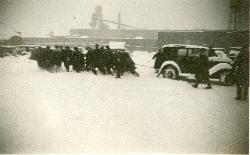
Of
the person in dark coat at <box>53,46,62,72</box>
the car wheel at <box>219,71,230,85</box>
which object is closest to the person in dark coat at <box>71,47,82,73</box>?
the person in dark coat at <box>53,46,62,72</box>

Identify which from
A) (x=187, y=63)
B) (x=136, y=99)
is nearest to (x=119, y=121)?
(x=136, y=99)

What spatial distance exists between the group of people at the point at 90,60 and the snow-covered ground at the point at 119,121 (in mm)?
3027

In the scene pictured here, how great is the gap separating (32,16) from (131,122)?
3.67 meters

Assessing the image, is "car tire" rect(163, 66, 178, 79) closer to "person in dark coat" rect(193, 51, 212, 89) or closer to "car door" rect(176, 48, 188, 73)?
"car door" rect(176, 48, 188, 73)

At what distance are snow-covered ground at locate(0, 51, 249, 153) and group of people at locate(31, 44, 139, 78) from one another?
3.03 m

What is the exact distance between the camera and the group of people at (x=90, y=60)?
10591 mm

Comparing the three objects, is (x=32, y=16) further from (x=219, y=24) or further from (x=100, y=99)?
(x=219, y=24)

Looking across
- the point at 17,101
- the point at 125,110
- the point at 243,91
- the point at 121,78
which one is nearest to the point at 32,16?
the point at 17,101

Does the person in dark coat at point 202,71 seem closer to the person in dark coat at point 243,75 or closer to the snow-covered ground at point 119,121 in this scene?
the snow-covered ground at point 119,121

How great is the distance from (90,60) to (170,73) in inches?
121

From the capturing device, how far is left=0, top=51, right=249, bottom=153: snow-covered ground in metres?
5.00

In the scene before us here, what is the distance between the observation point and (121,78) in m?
10.1

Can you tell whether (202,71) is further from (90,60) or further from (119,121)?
(90,60)

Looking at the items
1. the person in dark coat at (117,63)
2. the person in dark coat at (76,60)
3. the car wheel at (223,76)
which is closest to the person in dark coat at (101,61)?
the person in dark coat at (117,63)
